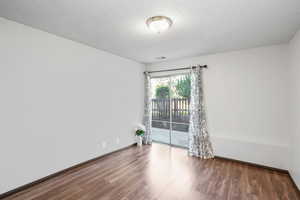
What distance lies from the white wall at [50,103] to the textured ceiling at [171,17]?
0.36m

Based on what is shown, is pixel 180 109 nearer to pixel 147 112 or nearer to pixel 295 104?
pixel 147 112

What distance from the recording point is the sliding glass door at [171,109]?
4.29m

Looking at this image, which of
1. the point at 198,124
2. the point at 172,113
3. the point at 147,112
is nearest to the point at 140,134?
the point at 147,112

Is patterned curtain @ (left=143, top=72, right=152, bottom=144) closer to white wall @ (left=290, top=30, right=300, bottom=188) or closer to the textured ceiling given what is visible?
the textured ceiling

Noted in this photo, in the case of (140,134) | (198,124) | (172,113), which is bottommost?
(140,134)

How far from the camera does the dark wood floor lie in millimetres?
2139

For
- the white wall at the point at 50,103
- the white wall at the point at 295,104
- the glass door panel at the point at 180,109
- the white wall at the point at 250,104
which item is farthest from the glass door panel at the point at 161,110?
the white wall at the point at 295,104

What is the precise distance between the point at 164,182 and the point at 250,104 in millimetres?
2500

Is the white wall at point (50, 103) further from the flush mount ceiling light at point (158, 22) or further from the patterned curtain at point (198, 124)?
the patterned curtain at point (198, 124)

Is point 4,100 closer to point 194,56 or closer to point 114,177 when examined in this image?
point 114,177

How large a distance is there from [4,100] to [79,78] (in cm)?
122

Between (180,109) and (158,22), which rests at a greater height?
(158,22)

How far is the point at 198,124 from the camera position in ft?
12.2

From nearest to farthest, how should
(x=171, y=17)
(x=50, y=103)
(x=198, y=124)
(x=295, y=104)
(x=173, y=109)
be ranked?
Answer: 1. (x=171, y=17)
2. (x=295, y=104)
3. (x=50, y=103)
4. (x=198, y=124)
5. (x=173, y=109)
